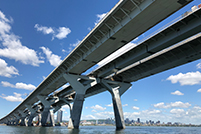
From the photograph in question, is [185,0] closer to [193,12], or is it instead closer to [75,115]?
[193,12]

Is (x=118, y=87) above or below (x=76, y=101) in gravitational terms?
above

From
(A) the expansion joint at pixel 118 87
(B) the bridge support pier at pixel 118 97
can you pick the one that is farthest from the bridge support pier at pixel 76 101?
(B) the bridge support pier at pixel 118 97

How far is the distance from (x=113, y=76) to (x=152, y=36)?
19.7m

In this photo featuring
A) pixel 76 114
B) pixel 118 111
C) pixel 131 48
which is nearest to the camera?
pixel 131 48

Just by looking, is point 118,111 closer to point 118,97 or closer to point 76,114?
point 118,97

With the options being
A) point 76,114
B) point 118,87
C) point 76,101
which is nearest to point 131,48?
point 118,87

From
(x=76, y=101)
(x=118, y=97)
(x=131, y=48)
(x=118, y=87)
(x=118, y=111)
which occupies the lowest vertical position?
(x=118, y=111)

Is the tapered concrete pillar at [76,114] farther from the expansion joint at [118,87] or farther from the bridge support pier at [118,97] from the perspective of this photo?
the expansion joint at [118,87]

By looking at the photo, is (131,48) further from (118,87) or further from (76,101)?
(76,101)

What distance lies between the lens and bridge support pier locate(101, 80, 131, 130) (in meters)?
37.5

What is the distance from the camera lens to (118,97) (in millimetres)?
40000

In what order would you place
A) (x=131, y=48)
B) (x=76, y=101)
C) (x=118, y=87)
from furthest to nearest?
1. (x=118, y=87)
2. (x=76, y=101)
3. (x=131, y=48)

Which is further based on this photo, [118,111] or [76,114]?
[118,111]

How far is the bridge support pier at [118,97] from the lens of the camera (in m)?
37.5
